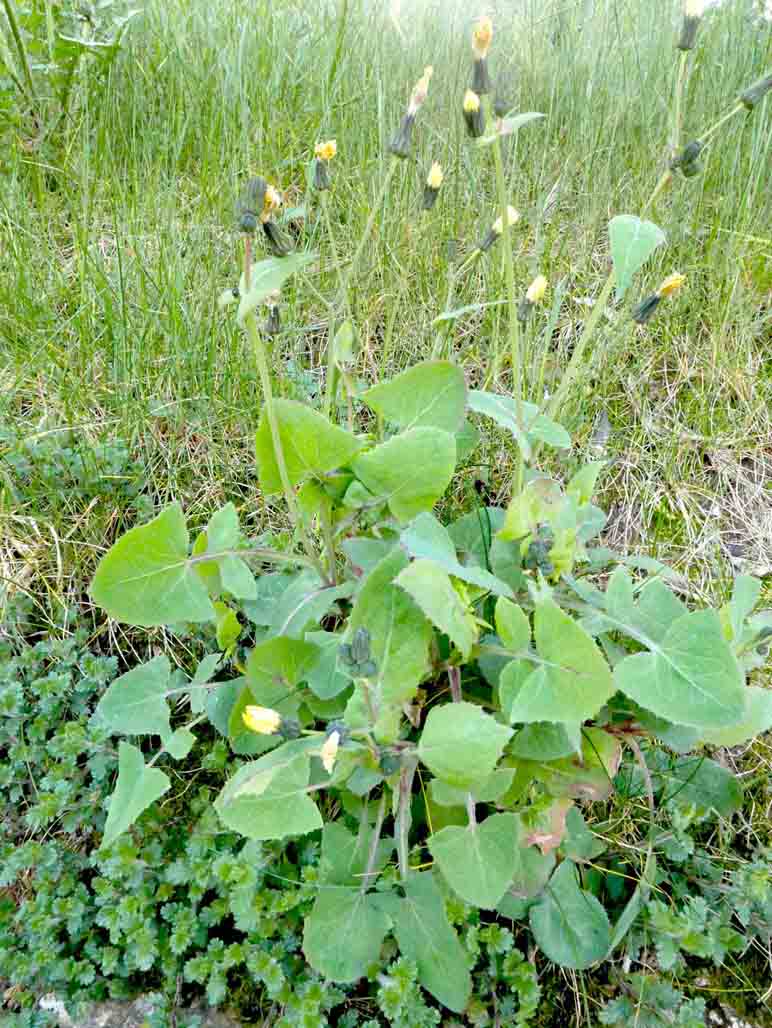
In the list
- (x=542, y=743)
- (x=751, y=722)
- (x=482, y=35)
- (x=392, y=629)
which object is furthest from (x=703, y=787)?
(x=482, y=35)

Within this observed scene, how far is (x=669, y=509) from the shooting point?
1676 millimetres

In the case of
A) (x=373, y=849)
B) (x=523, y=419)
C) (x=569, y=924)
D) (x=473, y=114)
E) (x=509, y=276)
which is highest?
(x=473, y=114)

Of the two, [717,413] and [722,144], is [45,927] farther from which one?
[722,144]

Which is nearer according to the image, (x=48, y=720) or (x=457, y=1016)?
(x=457, y=1016)

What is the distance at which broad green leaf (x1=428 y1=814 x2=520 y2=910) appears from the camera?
88 cm

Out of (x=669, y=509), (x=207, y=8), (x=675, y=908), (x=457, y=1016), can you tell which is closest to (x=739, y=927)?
(x=675, y=908)

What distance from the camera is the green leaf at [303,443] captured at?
953 mm

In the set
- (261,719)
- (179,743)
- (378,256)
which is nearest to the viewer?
(261,719)

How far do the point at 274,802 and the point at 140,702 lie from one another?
35cm

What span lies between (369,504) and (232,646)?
0.29m

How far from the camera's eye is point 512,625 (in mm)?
899

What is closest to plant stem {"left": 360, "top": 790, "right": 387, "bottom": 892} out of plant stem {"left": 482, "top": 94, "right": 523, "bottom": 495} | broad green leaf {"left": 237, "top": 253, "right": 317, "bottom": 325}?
plant stem {"left": 482, "top": 94, "right": 523, "bottom": 495}

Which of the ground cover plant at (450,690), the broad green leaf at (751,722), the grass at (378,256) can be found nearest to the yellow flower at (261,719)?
the ground cover plant at (450,690)

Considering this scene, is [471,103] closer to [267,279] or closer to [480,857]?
[267,279]
